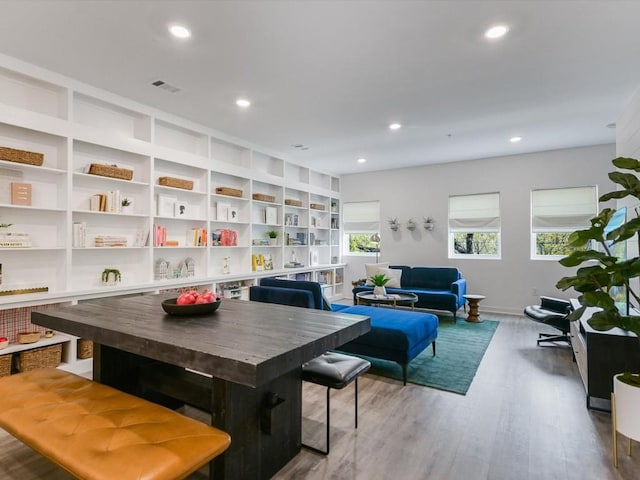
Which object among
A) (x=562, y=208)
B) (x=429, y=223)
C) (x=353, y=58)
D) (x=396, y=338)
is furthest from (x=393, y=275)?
(x=353, y=58)

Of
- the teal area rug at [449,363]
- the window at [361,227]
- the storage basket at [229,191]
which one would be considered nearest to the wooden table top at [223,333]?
the teal area rug at [449,363]

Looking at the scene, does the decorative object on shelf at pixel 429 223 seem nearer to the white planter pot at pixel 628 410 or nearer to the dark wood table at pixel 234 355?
the white planter pot at pixel 628 410

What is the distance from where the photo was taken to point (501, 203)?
21.1ft

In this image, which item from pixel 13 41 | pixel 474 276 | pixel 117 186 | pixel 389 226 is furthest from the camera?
pixel 389 226

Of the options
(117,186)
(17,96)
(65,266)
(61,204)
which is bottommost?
(65,266)

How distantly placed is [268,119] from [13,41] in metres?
2.47

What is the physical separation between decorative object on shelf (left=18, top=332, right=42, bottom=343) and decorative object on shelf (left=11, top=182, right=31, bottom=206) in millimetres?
1169

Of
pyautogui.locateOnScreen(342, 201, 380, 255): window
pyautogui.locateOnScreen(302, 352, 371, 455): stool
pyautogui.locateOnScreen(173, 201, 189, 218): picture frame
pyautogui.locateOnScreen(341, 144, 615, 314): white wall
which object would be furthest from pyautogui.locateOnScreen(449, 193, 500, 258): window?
pyautogui.locateOnScreen(302, 352, 371, 455): stool

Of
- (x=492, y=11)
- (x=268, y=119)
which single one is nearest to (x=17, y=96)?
(x=268, y=119)

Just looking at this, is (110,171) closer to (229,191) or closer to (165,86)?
(165,86)

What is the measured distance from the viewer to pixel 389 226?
24.7 ft

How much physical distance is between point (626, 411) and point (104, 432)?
8.71 feet

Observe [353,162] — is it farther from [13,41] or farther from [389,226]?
[13,41]

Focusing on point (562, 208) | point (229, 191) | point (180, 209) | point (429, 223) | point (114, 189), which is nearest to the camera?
point (114, 189)
